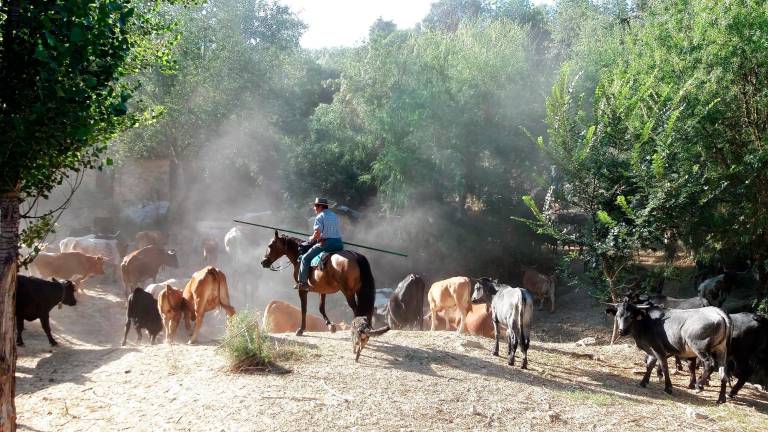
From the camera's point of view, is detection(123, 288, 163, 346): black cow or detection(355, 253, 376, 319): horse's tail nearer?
detection(355, 253, 376, 319): horse's tail

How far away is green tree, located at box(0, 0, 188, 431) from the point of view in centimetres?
557

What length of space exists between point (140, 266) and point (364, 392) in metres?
13.4

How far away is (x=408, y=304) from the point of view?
15.9m

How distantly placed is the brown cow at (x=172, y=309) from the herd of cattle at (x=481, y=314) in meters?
0.02

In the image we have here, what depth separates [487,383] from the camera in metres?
9.02

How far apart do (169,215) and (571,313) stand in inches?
770

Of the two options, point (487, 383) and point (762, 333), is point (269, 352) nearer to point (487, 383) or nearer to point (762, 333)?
point (487, 383)

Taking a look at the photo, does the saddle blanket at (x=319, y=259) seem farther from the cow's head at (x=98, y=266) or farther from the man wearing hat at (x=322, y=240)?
the cow's head at (x=98, y=266)

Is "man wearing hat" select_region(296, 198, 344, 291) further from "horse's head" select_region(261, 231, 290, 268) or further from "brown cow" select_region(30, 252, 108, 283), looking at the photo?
"brown cow" select_region(30, 252, 108, 283)

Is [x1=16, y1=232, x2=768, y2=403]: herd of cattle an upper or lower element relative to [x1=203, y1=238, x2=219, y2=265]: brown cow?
lower

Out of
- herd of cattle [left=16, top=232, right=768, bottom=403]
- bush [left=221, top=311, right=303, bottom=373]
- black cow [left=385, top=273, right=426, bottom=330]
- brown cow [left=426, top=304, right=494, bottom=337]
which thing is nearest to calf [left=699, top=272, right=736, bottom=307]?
herd of cattle [left=16, top=232, right=768, bottom=403]

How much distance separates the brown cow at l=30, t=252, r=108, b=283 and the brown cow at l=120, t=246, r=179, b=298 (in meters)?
1.26

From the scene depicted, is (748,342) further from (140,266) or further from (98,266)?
(98,266)

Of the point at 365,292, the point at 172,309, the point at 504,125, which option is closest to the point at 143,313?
the point at 172,309
